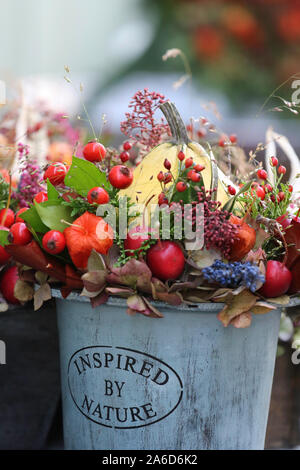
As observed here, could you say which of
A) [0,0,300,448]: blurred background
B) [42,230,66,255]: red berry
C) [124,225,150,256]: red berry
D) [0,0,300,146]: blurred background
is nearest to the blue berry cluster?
[124,225,150,256]: red berry

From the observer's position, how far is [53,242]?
949 mm

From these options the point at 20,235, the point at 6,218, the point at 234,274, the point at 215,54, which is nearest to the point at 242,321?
the point at 234,274

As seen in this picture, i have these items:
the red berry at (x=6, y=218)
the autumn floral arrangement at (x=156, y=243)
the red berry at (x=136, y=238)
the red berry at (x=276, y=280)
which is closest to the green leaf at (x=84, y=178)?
the autumn floral arrangement at (x=156, y=243)

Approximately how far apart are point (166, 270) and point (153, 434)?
34 centimetres

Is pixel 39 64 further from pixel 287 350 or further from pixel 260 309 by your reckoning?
pixel 260 309

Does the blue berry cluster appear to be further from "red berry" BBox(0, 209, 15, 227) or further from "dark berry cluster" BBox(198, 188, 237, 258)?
"red berry" BBox(0, 209, 15, 227)

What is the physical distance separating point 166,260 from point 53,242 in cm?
20

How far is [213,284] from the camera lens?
37.9 inches

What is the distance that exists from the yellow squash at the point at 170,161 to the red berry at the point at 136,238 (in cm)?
13

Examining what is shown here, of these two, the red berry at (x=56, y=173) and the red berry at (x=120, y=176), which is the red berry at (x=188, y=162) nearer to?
the red berry at (x=120, y=176)

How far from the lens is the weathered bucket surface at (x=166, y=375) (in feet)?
3.29

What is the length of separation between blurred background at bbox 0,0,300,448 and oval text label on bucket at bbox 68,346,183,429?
0.89ft

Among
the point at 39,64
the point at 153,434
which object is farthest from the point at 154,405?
the point at 39,64

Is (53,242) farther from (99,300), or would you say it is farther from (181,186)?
(181,186)
